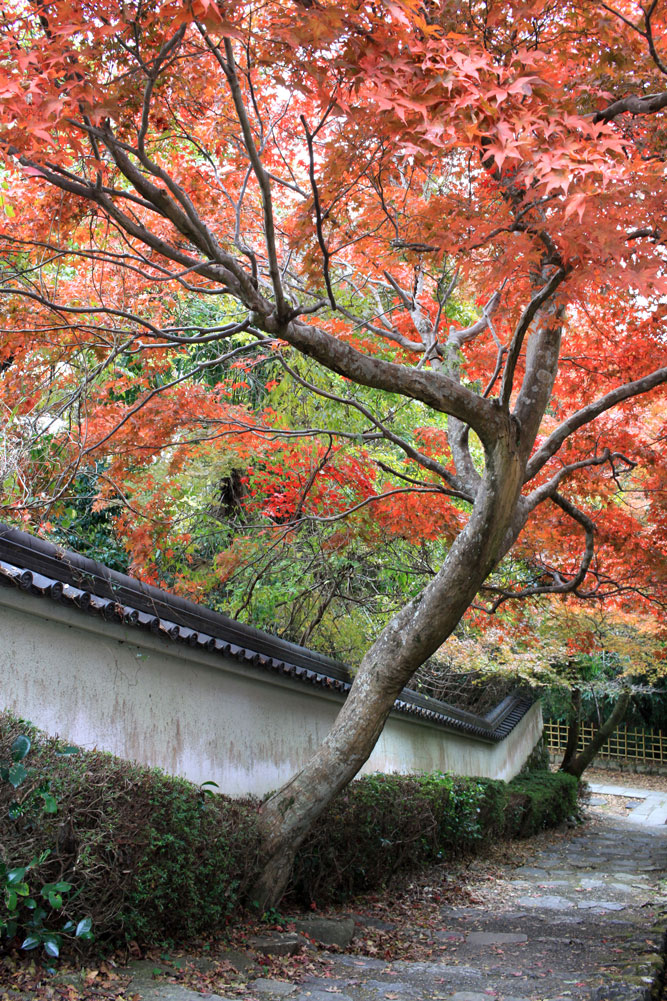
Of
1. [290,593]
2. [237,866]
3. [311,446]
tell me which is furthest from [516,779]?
[237,866]

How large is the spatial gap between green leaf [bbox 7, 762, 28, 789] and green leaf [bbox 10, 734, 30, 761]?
0.06m

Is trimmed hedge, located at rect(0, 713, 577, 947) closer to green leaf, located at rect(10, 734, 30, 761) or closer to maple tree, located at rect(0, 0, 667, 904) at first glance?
green leaf, located at rect(10, 734, 30, 761)

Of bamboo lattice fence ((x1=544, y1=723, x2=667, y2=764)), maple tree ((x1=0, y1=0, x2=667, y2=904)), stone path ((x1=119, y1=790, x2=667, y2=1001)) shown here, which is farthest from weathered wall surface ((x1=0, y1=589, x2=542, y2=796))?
bamboo lattice fence ((x1=544, y1=723, x2=667, y2=764))

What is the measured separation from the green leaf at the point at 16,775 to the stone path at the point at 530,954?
4.05 feet

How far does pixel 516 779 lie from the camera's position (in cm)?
1714

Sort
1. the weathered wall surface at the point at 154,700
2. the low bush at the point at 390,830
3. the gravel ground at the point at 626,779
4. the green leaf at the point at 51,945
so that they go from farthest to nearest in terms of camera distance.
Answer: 1. the gravel ground at the point at 626,779
2. the low bush at the point at 390,830
3. the weathered wall surface at the point at 154,700
4. the green leaf at the point at 51,945

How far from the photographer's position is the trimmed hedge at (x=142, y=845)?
13.6 ft

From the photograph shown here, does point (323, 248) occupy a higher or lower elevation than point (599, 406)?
Answer: lower

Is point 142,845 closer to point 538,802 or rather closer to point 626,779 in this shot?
point 538,802

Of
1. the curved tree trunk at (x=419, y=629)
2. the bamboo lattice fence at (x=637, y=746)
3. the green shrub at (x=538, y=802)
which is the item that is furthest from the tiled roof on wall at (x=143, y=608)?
the bamboo lattice fence at (x=637, y=746)

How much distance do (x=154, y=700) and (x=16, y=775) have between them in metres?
2.42

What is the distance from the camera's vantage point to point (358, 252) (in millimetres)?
7691

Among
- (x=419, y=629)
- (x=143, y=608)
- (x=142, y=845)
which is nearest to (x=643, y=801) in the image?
(x=419, y=629)

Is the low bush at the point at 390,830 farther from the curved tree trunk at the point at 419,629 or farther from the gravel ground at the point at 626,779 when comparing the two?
the gravel ground at the point at 626,779
